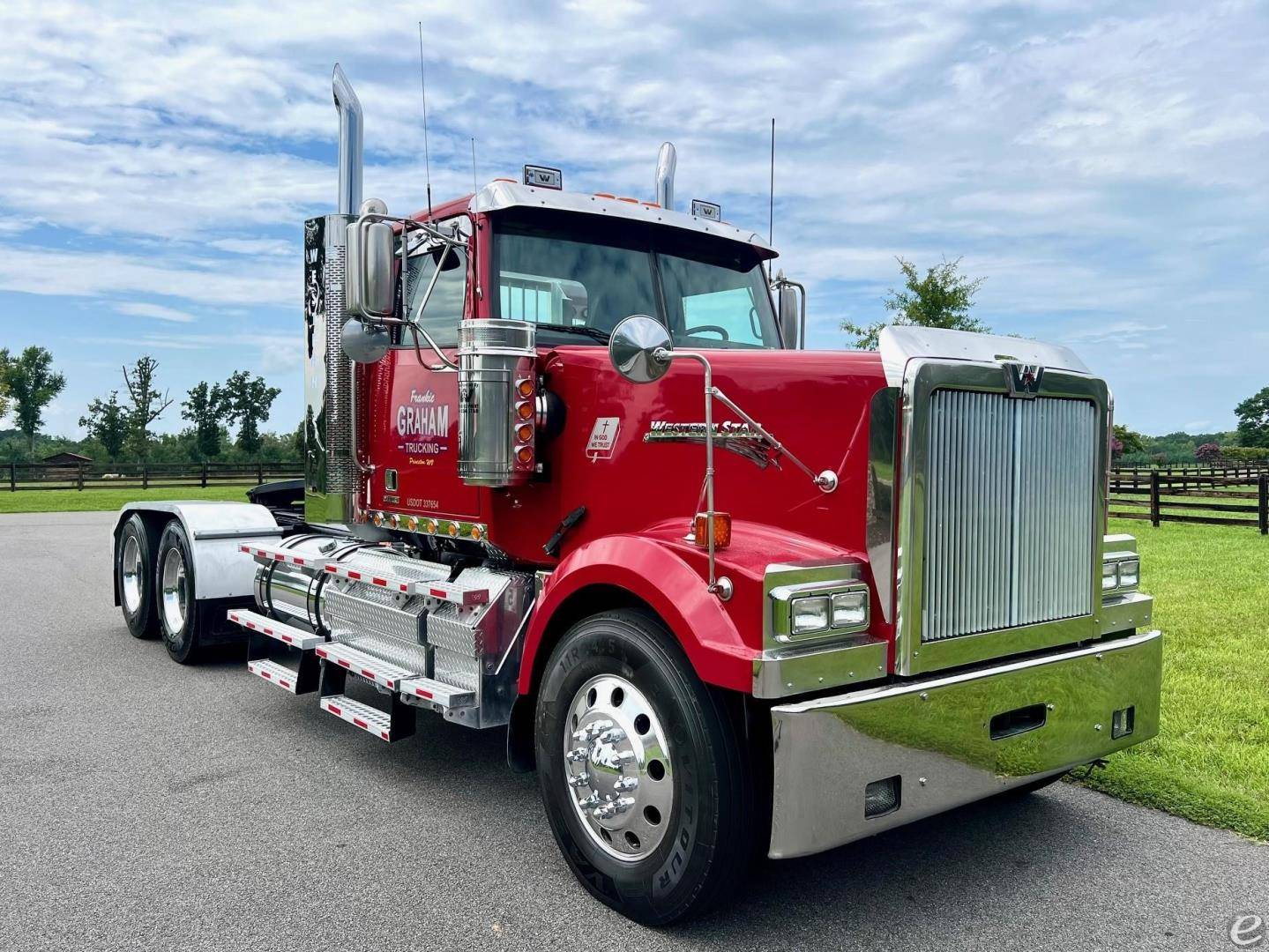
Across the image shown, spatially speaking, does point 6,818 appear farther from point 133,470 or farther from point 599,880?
point 133,470

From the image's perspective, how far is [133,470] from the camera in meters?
41.0

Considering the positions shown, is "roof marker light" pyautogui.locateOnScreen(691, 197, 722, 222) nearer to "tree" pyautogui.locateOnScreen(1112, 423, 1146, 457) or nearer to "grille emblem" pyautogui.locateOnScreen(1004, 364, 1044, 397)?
"grille emblem" pyautogui.locateOnScreen(1004, 364, 1044, 397)

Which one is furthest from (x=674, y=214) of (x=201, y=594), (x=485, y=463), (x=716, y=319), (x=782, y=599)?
(x=201, y=594)

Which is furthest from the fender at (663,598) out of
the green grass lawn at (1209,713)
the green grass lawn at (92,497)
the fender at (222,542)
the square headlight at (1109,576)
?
the green grass lawn at (92,497)

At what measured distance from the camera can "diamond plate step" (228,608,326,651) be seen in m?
5.44

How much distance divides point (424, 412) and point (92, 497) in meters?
31.2

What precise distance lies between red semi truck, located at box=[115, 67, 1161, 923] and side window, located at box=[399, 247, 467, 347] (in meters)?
0.02

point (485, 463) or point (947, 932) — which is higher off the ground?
point (485, 463)

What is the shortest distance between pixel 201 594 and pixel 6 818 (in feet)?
9.26

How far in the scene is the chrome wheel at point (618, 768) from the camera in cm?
332

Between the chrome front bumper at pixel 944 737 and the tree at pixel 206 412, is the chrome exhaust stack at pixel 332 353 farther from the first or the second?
the tree at pixel 206 412

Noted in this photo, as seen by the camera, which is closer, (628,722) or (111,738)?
(628,722)

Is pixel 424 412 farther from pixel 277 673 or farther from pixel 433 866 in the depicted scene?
pixel 433 866

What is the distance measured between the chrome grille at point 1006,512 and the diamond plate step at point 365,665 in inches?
96.1
